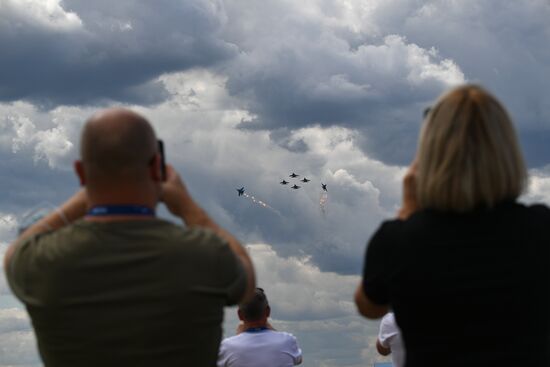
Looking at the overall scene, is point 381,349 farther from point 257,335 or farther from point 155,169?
point 155,169

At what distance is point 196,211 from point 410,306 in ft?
4.51

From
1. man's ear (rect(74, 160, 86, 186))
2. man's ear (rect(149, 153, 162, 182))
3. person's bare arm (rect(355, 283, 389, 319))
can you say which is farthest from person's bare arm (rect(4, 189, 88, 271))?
person's bare arm (rect(355, 283, 389, 319))

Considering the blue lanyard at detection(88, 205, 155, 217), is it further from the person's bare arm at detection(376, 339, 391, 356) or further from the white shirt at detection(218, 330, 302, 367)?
the person's bare arm at detection(376, 339, 391, 356)

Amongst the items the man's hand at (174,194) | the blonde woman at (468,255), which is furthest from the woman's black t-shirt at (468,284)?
the man's hand at (174,194)

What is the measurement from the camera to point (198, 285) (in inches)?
163

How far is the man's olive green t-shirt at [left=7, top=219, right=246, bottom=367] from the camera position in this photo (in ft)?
13.4

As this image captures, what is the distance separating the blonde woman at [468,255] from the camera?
156 inches

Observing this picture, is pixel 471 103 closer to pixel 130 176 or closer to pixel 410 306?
A: pixel 410 306

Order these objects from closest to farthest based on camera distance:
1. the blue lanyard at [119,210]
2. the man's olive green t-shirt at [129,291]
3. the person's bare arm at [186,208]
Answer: the man's olive green t-shirt at [129,291], the blue lanyard at [119,210], the person's bare arm at [186,208]

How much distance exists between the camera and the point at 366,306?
14.1ft

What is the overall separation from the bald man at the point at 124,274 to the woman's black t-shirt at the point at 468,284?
88 cm

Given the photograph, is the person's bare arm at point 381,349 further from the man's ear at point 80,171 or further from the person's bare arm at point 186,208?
the man's ear at point 80,171

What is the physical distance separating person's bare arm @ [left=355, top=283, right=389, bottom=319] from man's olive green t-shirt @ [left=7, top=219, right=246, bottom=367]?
69cm

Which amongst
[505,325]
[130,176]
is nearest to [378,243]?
[505,325]
